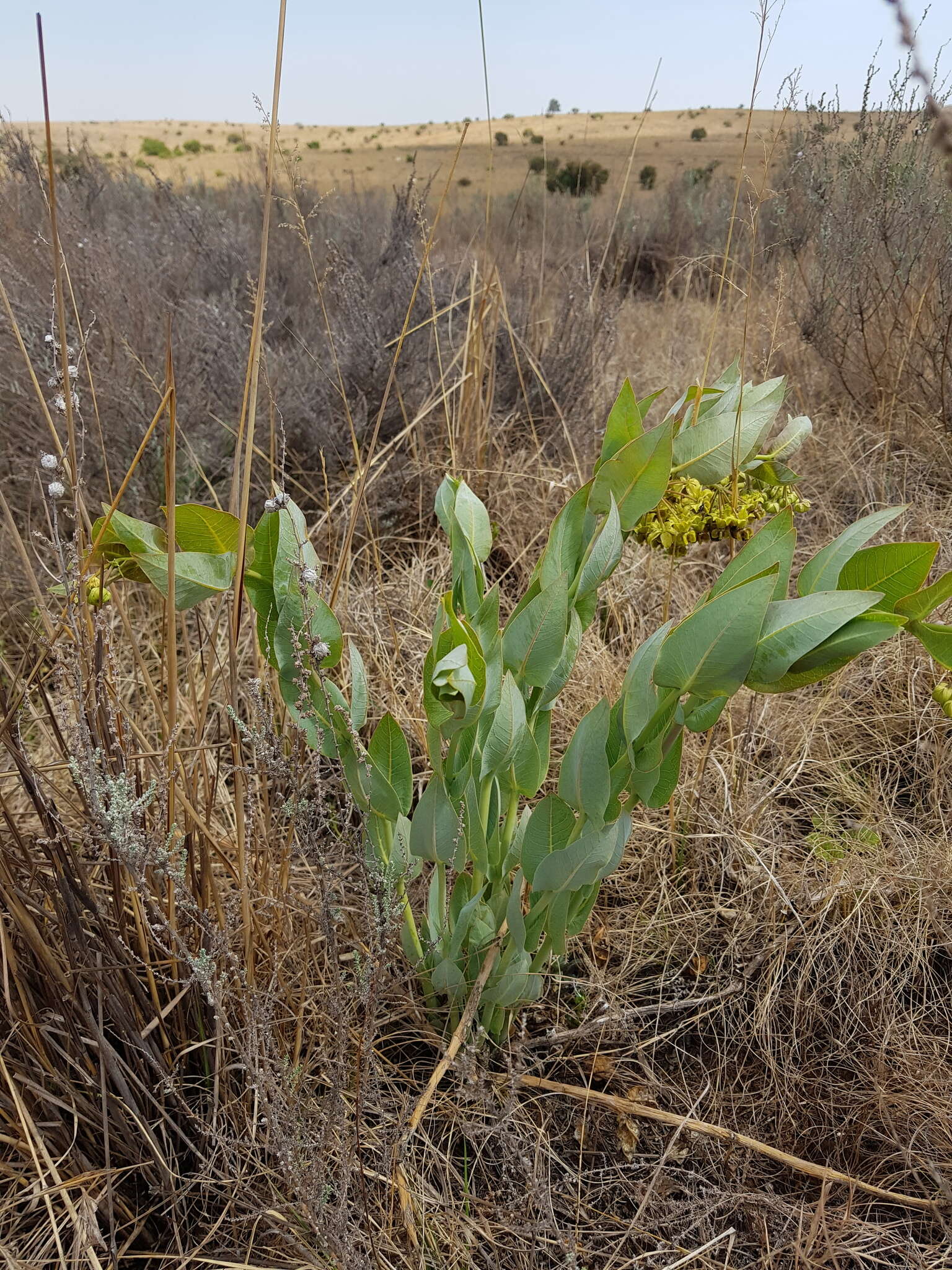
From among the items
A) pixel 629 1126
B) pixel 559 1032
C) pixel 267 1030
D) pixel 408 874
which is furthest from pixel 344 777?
pixel 629 1126

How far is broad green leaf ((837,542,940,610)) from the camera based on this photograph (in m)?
0.65

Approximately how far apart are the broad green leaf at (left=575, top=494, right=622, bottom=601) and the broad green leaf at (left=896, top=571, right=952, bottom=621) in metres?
0.23

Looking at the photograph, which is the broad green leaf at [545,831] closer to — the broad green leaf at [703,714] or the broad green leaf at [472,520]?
the broad green leaf at [703,714]

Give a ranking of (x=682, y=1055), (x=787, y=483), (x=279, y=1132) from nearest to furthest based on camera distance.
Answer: (x=279, y=1132)
(x=787, y=483)
(x=682, y=1055)

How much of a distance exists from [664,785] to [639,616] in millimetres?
1107

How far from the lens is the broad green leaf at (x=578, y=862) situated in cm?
Answer: 78

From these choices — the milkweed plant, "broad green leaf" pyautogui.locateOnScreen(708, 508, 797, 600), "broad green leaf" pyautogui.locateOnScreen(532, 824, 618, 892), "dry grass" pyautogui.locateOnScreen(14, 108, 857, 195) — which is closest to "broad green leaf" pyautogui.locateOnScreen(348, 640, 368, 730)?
the milkweed plant

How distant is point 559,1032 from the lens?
1057 millimetres

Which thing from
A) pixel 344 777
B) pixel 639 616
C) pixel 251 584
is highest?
pixel 251 584

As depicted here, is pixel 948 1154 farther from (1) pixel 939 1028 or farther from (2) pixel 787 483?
(2) pixel 787 483

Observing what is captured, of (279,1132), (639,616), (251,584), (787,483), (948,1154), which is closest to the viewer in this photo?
(279,1132)

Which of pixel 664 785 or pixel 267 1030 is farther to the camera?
pixel 664 785

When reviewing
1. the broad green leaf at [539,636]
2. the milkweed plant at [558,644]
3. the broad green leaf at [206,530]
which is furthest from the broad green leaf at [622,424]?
the broad green leaf at [206,530]

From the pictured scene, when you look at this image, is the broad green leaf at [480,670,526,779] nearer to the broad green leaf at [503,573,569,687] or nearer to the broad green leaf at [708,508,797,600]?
the broad green leaf at [503,573,569,687]
